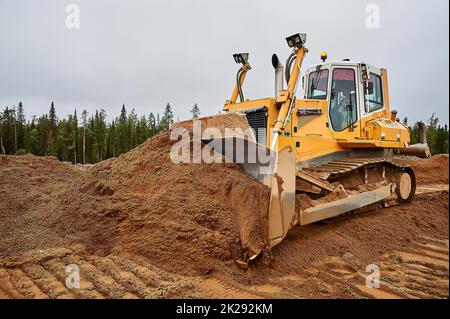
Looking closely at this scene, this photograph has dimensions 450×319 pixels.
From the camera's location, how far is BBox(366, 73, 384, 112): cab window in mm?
7316

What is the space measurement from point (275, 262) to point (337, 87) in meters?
3.94

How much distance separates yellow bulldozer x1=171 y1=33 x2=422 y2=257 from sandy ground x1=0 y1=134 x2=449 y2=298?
32 centimetres

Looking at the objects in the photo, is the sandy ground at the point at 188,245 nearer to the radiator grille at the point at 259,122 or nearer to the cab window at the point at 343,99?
the radiator grille at the point at 259,122

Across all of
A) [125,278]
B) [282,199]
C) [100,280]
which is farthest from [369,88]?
[100,280]

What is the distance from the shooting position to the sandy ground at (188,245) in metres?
3.94

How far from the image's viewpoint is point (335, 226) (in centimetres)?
598

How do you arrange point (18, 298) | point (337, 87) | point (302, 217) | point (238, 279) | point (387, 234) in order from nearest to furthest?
point (18, 298)
point (238, 279)
point (302, 217)
point (387, 234)
point (337, 87)

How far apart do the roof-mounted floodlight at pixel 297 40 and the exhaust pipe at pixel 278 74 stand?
0.48m

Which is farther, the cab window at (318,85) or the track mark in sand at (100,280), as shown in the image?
the cab window at (318,85)

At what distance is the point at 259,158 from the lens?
5062mm

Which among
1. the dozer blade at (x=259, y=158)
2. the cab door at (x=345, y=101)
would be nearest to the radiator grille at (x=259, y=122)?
the dozer blade at (x=259, y=158)

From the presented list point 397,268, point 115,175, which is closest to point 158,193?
A: point 115,175

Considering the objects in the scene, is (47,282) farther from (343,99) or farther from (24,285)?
(343,99)

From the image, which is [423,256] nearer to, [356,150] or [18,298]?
[356,150]
